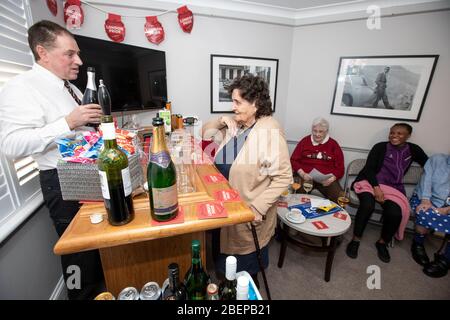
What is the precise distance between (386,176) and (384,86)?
3.64 ft

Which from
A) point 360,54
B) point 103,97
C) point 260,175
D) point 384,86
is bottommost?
point 260,175

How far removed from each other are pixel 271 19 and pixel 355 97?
1510mm

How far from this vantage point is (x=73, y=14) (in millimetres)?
1889

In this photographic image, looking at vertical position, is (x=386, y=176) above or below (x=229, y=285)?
below

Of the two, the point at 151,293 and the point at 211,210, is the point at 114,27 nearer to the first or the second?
the point at 211,210

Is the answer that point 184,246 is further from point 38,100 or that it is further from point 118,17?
point 118,17

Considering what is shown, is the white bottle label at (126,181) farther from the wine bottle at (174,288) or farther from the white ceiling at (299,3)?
the white ceiling at (299,3)

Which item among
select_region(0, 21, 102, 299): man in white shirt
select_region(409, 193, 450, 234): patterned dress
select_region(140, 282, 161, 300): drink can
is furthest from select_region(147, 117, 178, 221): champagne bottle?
select_region(409, 193, 450, 234): patterned dress

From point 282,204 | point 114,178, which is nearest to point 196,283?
point 114,178

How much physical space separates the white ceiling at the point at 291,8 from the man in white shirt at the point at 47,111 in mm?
1404

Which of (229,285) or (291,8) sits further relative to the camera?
(291,8)

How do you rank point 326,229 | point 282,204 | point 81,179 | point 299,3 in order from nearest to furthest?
1. point 81,179
2. point 326,229
3. point 282,204
4. point 299,3

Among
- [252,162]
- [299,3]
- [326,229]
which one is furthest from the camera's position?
[299,3]
